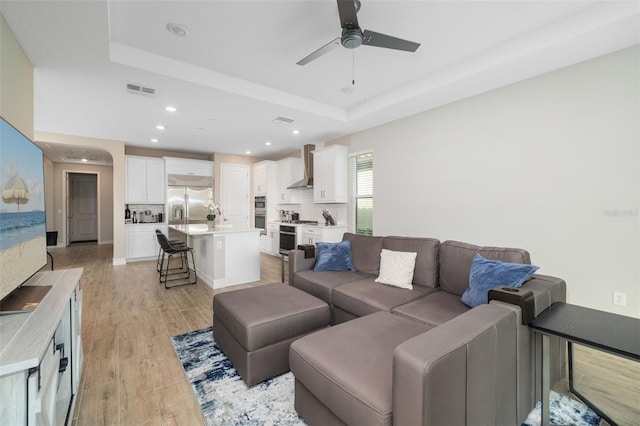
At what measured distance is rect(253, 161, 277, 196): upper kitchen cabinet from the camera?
7.26 metres

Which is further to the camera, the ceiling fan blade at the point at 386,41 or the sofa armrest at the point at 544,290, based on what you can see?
the ceiling fan blade at the point at 386,41

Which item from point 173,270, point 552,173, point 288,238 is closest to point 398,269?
point 552,173

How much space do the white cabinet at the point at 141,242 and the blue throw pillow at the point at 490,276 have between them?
6.60 metres

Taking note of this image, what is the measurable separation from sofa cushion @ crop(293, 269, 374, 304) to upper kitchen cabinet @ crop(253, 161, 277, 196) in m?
4.31

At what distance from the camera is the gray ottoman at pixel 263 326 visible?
1955 mm

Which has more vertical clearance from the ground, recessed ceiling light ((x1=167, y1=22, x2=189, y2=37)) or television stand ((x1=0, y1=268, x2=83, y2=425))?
recessed ceiling light ((x1=167, y1=22, x2=189, y2=37))

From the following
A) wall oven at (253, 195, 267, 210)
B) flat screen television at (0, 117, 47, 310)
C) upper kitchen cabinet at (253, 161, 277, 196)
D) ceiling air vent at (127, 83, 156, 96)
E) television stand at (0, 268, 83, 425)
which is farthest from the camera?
wall oven at (253, 195, 267, 210)

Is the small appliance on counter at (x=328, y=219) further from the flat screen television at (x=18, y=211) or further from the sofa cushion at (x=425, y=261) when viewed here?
the flat screen television at (x=18, y=211)

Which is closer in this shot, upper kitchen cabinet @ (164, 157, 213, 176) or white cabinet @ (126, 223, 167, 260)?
white cabinet @ (126, 223, 167, 260)

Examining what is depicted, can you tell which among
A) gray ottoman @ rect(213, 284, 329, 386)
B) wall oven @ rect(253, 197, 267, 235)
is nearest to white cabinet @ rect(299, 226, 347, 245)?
wall oven @ rect(253, 197, 267, 235)

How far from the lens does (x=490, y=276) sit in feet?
6.73

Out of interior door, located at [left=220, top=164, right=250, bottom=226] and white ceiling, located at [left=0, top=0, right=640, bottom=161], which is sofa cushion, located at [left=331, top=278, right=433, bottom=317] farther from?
interior door, located at [left=220, top=164, right=250, bottom=226]

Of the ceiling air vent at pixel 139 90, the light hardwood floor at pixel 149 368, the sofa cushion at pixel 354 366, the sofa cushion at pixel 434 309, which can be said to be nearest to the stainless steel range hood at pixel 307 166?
the light hardwood floor at pixel 149 368

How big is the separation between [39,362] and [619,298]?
158 inches
